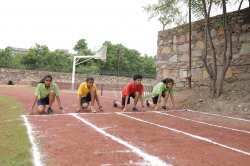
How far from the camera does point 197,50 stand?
356 inches

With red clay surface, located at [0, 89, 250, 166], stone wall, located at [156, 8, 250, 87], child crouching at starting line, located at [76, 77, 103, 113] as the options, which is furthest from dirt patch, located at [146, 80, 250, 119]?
child crouching at starting line, located at [76, 77, 103, 113]

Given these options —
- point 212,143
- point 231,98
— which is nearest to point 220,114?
point 231,98

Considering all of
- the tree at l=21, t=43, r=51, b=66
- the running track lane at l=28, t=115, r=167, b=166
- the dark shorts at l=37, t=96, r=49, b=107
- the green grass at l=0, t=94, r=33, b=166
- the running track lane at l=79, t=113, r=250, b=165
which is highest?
the tree at l=21, t=43, r=51, b=66

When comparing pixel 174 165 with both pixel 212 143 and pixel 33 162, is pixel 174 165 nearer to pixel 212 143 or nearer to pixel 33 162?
pixel 212 143

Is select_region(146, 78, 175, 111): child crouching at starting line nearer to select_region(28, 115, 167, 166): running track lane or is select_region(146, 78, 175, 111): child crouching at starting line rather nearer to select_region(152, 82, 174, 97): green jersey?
select_region(152, 82, 174, 97): green jersey

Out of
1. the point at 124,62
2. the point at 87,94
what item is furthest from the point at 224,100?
the point at 124,62

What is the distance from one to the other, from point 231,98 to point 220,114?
3.25ft

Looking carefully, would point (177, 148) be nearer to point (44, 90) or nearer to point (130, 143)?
point (130, 143)

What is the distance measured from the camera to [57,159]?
7.19 feet

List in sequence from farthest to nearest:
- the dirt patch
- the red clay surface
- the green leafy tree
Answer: the green leafy tree, the dirt patch, the red clay surface

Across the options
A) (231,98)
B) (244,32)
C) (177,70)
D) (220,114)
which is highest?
(244,32)

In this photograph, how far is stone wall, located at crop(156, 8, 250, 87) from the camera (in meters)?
7.60

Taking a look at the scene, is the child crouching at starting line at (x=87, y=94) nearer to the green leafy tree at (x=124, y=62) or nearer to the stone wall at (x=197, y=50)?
the stone wall at (x=197, y=50)

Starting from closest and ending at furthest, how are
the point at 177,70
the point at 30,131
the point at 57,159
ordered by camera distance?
1. the point at 57,159
2. the point at 30,131
3. the point at 177,70
